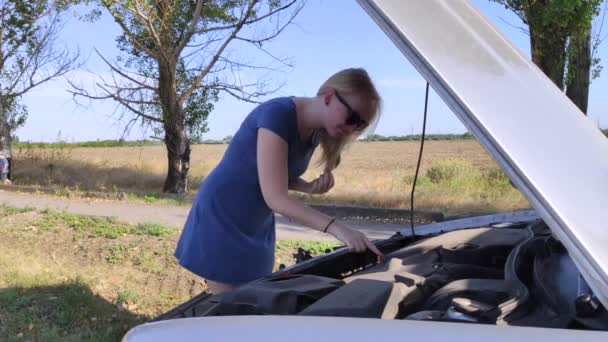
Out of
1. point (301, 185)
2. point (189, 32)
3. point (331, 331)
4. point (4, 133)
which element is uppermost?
point (189, 32)

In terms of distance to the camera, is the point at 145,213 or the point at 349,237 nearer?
the point at 349,237

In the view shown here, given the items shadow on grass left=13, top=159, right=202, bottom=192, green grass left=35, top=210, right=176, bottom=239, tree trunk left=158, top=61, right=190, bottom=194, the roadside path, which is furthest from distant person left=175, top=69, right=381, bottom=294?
shadow on grass left=13, top=159, right=202, bottom=192

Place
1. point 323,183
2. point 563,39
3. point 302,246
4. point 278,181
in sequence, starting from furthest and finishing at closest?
point 563,39, point 302,246, point 323,183, point 278,181

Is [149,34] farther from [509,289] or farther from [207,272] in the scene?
[509,289]

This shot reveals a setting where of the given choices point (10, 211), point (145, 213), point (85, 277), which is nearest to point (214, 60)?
point (145, 213)

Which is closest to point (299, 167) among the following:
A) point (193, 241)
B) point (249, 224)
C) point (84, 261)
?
point (249, 224)

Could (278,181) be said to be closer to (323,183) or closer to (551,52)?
(323,183)

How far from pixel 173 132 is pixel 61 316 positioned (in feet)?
40.1

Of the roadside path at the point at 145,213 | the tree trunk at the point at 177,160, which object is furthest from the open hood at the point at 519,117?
the tree trunk at the point at 177,160

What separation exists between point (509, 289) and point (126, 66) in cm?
1520

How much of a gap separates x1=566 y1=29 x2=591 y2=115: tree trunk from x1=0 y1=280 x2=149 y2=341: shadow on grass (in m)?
9.93

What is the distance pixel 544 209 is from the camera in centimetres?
114

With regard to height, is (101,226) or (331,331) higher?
(331,331)

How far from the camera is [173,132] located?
16.5m
